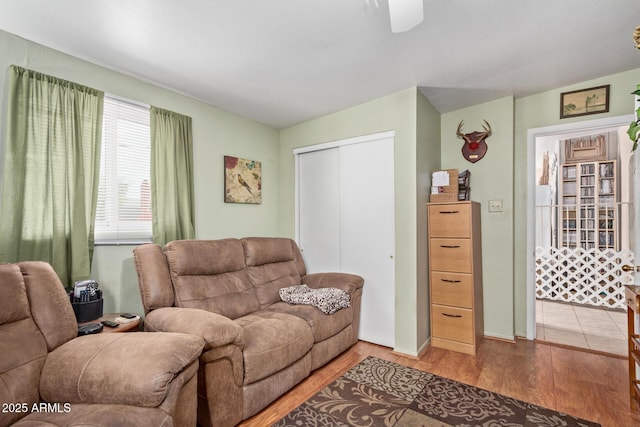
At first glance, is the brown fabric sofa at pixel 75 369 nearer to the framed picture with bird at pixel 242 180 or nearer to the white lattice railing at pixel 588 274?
the framed picture with bird at pixel 242 180

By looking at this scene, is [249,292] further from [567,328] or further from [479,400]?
[567,328]

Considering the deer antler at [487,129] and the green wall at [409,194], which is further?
the deer antler at [487,129]

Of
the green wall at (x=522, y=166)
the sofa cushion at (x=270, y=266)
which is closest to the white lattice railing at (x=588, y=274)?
the green wall at (x=522, y=166)

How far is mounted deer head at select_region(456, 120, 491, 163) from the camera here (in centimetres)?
317

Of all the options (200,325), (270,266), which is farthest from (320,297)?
(200,325)

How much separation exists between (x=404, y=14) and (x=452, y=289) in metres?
2.29

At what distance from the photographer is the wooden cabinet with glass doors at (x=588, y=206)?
4.75m

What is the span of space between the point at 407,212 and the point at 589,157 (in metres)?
4.34

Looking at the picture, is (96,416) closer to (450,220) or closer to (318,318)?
(318,318)

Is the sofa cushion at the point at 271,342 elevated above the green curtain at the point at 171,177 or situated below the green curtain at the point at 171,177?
below

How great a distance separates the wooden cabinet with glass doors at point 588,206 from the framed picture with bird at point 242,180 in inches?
184

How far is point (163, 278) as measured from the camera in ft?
7.19

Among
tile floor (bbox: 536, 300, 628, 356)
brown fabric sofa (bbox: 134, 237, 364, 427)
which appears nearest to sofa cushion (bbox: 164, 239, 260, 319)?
brown fabric sofa (bbox: 134, 237, 364, 427)

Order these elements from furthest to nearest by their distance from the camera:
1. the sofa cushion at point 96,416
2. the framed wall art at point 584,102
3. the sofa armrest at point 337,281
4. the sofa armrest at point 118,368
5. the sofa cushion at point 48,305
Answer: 1. the sofa armrest at point 337,281
2. the framed wall art at point 584,102
3. the sofa cushion at point 48,305
4. the sofa armrest at point 118,368
5. the sofa cushion at point 96,416
